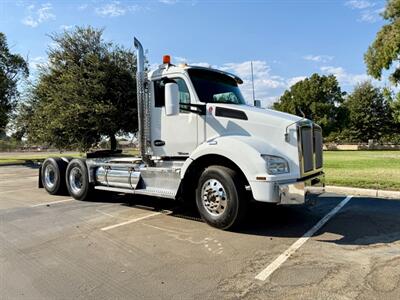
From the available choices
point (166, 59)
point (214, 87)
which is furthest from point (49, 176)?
point (214, 87)

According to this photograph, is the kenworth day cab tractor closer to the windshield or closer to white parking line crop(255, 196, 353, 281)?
the windshield

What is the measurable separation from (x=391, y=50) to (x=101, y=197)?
20.6 m

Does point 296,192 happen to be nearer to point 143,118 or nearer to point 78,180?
point 143,118

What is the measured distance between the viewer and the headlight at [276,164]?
5141 mm

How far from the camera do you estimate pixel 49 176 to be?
9867mm

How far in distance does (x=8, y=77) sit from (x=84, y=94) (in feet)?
63.3

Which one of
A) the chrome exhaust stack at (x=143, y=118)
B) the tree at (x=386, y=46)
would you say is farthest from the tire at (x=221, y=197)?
the tree at (x=386, y=46)

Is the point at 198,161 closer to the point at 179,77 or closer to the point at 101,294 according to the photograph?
the point at 179,77

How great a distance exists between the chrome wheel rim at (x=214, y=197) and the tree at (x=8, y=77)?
89.2 ft

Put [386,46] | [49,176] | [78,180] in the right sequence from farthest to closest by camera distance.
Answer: [386,46] < [49,176] < [78,180]

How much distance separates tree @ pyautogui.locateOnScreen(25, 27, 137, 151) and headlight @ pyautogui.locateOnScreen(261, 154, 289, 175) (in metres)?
10.8

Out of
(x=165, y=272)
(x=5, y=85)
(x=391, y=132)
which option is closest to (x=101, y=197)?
(x=165, y=272)

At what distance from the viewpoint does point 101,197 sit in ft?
Result: 29.2

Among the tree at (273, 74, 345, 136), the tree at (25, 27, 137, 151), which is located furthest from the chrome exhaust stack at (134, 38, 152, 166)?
the tree at (273, 74, 345, 136)
